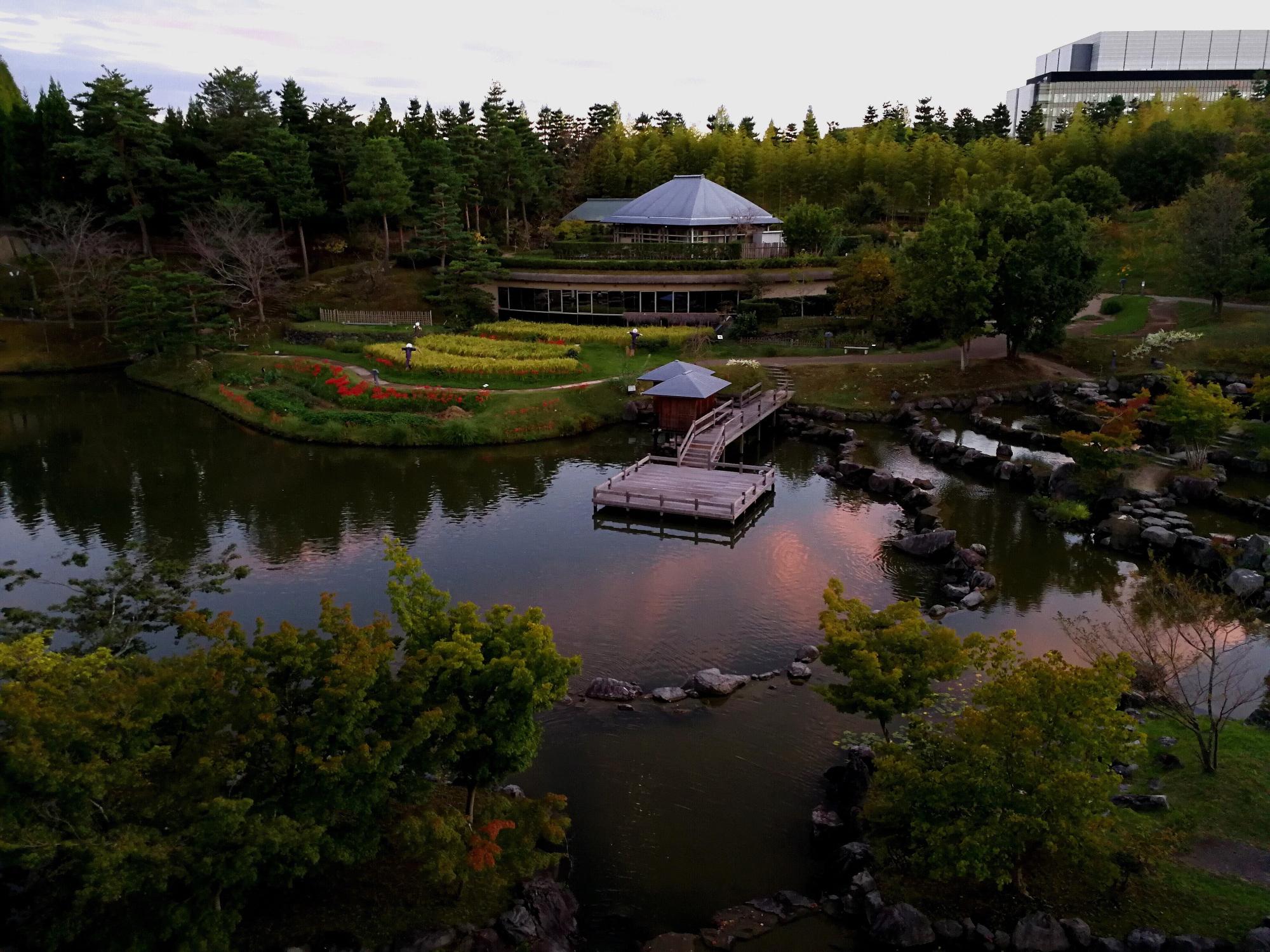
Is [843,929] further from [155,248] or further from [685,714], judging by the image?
[155,248]

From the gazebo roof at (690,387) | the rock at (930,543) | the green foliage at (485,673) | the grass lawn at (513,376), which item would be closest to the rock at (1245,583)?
the rock at (930,543)

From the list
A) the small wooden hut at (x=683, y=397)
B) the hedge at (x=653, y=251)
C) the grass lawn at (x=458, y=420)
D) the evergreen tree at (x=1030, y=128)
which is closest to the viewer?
the small wooden hut at (x=683, y=397)

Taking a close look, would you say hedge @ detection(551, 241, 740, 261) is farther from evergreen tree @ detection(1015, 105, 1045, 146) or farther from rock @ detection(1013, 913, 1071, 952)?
rock @ detection(1013, 913, 1071, 952)

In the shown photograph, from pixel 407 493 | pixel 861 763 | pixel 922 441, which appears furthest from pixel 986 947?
pixel 922 441

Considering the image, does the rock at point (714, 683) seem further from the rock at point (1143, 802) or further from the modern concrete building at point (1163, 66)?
the modern concrete building at point (1163, 66)

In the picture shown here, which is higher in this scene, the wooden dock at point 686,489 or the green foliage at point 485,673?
the green foliage at point 485,673
